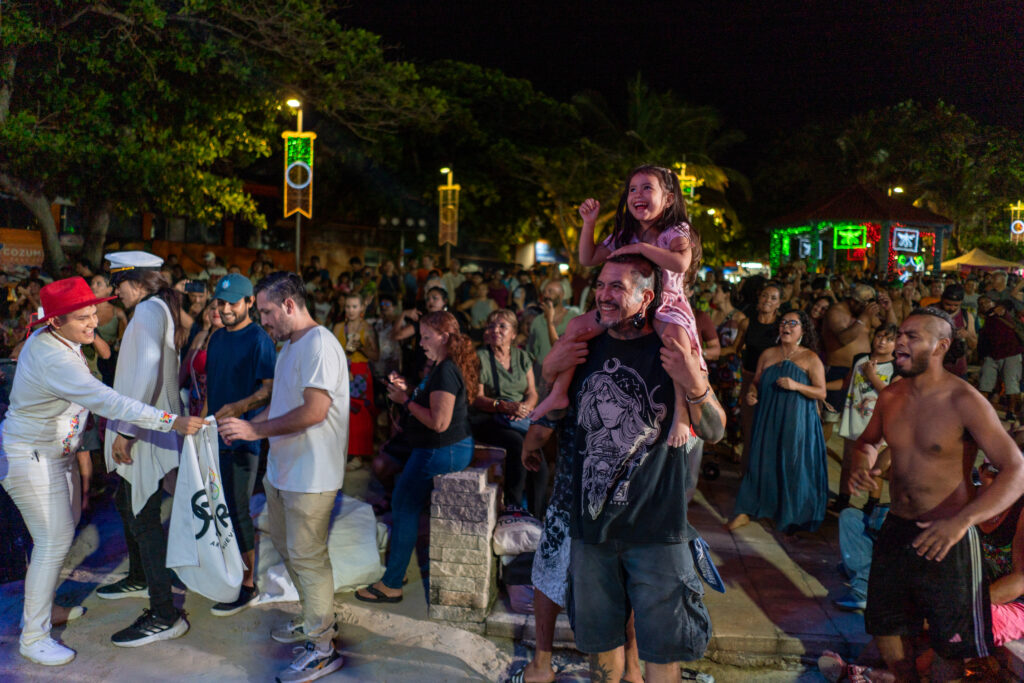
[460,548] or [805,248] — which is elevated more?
[805,248]

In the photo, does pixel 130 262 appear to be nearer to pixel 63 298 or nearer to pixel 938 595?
pixel 63 298

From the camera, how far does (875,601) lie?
11.2 ft

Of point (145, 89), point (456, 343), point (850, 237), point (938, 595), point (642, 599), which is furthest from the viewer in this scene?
point (850, 237)

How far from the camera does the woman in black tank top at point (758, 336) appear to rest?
661 centimetres

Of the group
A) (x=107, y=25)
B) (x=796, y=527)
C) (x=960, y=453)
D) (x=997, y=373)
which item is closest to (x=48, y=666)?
(x=960, y=453)

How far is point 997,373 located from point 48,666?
11.9m

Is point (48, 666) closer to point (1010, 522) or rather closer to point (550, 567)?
point (550, 567)

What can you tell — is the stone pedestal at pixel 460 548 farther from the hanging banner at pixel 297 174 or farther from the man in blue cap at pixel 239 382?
the hanging banner at pixel 297 174

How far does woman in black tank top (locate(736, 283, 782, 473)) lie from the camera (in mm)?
6613

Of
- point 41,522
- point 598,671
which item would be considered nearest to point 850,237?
point 598,671

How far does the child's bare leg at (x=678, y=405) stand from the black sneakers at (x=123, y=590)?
3.68 m

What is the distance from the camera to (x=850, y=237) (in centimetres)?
2278

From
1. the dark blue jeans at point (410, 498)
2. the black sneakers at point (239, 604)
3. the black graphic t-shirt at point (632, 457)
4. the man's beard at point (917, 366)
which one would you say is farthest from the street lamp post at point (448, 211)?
the black graphic t-shirt at point (632, 457)

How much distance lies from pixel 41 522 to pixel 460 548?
2232mm
